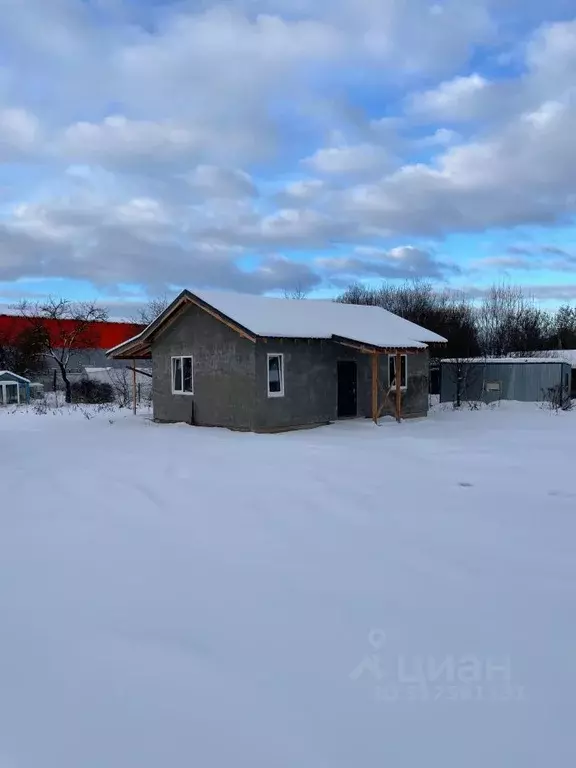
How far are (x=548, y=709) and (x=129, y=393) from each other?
90.7ft

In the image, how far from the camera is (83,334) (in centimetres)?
4203

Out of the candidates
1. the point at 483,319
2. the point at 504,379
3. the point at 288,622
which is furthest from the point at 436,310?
the point at 288,622

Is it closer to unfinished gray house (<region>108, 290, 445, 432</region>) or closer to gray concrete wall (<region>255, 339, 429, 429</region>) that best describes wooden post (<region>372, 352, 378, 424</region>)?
unfinished gray house (<region>108, 290, 445, 432</region>)

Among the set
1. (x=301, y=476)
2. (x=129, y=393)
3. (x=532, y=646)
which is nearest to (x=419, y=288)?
(x=129, y=393)

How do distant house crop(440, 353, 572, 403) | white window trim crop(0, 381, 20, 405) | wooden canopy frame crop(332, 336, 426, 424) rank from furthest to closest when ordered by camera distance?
white window trim crop(0, 381, 20, 405) < distant house crop(440, 353, 572, 403) < wooden canopy frame crop(332, 336, 426, 424)

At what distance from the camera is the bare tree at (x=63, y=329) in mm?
32781

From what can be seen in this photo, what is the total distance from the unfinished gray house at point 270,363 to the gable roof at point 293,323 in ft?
0.13

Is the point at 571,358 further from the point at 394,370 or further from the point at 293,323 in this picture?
the point at 293,323

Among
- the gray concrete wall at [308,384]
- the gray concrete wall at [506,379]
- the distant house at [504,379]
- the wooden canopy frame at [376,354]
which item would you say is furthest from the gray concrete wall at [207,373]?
the gray concrete wall at [506,379]

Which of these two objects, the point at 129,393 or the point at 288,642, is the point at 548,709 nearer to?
the point at 288,642

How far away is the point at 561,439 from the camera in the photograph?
1377cm

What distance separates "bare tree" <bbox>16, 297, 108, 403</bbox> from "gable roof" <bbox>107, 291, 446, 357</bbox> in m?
13.4

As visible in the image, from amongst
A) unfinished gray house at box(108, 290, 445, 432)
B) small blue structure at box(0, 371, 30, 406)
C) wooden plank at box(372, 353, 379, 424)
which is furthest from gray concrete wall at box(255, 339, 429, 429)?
small blue structure at box(0, 371, 30, 406)

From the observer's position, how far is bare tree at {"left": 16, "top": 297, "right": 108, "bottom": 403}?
1291 inches
